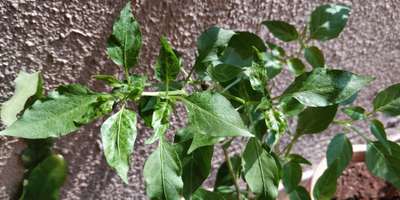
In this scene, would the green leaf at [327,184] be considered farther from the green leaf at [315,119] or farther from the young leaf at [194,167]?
the young leaf at [194,167]

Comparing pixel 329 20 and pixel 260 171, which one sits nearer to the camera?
pixel 260 171

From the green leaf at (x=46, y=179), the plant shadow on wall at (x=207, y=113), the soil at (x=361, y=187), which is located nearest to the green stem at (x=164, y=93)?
the plant shadow on wall at (x=207, y=113)

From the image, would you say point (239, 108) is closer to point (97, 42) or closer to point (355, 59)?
point (97, 42)

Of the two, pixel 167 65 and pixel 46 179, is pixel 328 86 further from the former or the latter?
pixel 46 179

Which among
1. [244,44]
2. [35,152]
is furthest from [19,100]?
[244,44]

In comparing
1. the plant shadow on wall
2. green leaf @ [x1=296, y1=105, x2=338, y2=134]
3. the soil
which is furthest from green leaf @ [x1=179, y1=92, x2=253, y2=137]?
the soil

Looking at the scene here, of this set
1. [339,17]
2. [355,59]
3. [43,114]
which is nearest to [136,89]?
[43,114]

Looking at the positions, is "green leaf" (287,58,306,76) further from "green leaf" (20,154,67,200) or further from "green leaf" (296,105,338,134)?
"green leaf" (20,154,67,200)
